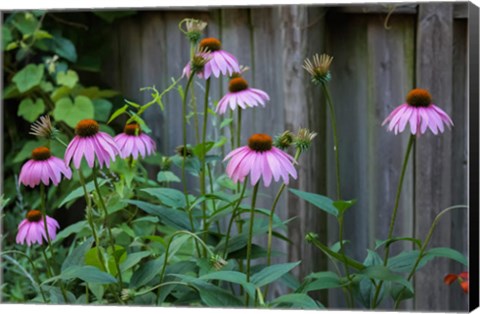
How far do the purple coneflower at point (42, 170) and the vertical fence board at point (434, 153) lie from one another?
2.44 feet

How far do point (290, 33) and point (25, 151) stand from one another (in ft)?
2.57

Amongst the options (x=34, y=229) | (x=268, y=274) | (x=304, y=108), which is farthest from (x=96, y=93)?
(x=268, y=274)

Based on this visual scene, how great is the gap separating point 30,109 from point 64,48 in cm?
18

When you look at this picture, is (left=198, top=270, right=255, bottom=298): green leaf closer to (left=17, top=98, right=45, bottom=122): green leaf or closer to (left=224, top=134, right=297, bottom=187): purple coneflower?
(left=224, top=134, right=297, bottom=187): purple coneflower

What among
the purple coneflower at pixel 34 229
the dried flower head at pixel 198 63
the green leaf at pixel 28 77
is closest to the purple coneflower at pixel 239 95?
the dried flower head at pixel 198 63

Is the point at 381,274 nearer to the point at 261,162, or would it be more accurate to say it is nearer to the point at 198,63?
the point at 261,162

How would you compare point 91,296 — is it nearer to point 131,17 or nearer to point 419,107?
point 419,107

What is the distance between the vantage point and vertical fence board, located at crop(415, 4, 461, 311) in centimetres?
173

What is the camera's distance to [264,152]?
3.92 feet

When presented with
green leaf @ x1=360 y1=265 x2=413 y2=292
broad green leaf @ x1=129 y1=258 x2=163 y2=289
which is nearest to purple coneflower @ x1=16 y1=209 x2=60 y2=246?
broad green leaf @ x1=129 y1=258 x2=163 y2=289

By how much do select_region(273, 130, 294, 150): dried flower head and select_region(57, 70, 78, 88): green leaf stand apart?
3.79 feet

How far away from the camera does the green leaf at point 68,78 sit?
7.47 ft

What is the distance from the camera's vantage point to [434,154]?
5.77 feet

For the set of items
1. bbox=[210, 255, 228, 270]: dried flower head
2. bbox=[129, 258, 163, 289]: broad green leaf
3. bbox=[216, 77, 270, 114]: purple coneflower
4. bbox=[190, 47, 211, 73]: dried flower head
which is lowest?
bbox=[129, 258, 163, 289]: broad green leaf
